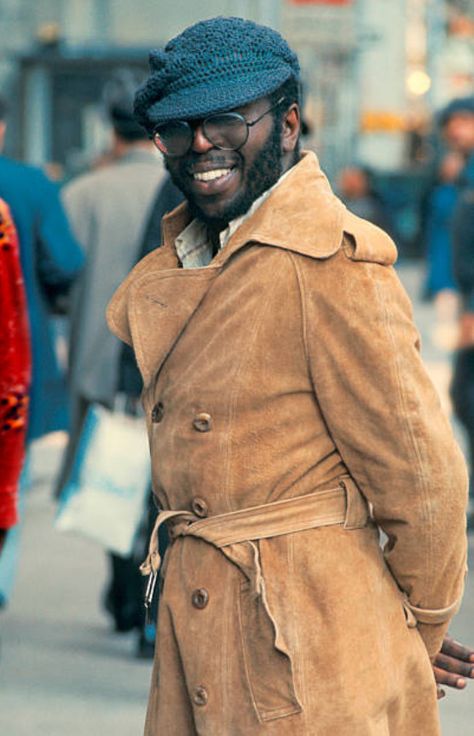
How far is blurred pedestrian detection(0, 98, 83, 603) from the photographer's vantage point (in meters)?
5.85

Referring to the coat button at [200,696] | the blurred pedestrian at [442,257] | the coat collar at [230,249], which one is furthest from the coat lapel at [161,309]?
the blurred pedestrian at [442,257]

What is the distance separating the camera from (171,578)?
108 inches

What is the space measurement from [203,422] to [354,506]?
27cm

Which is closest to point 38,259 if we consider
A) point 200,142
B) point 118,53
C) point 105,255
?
point 105,255

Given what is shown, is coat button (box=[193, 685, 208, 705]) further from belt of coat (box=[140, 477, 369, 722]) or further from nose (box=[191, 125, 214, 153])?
nose (box=[191, 125, 214, 153])

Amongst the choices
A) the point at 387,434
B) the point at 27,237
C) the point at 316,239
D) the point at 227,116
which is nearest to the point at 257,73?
the point at 227,116

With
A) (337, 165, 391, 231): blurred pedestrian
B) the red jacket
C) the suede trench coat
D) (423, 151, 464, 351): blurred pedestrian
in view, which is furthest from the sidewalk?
(423, 151, 464, 351): blurred pedestrian

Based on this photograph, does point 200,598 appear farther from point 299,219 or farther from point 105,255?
point 105,255

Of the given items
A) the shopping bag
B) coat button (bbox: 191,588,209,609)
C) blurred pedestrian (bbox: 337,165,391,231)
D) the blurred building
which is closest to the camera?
coat button (bbox: 191,588,209,609)

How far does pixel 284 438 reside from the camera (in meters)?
2.60

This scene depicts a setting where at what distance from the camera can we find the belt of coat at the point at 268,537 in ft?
8.46

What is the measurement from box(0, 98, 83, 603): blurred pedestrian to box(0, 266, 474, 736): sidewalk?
303 millimetres

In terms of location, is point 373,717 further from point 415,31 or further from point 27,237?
point 415,31

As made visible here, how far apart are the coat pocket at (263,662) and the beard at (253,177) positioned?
0.59 meters
